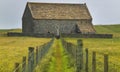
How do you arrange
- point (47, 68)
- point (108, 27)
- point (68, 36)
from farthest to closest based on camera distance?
point (108, 27), point (68, 36), point (47, 68)

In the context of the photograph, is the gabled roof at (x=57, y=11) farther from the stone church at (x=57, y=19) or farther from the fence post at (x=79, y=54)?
the fence post at (x=79, y=54)

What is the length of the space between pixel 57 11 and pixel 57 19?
134 inches

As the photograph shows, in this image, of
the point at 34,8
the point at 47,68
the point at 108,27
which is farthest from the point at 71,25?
the point at 47,68

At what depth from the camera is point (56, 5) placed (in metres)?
117

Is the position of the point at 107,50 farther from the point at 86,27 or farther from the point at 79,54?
the point at 86,27

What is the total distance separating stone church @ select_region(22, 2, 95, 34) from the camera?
364ft

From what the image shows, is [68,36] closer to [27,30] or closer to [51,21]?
[51,21]

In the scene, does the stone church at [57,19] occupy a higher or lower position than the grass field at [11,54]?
higher

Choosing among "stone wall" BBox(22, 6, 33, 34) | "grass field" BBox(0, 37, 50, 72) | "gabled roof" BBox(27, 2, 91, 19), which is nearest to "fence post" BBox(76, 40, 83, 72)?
"grass field" BBox(0, 37, 50, 72)

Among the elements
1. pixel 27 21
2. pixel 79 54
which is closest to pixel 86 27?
pixel 27 21

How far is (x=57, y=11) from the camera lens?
115m

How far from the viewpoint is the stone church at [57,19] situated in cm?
11081

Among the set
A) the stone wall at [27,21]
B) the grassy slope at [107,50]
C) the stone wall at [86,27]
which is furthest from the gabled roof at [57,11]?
the grassy slope at [107,50]

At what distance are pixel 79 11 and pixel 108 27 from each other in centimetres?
4877
